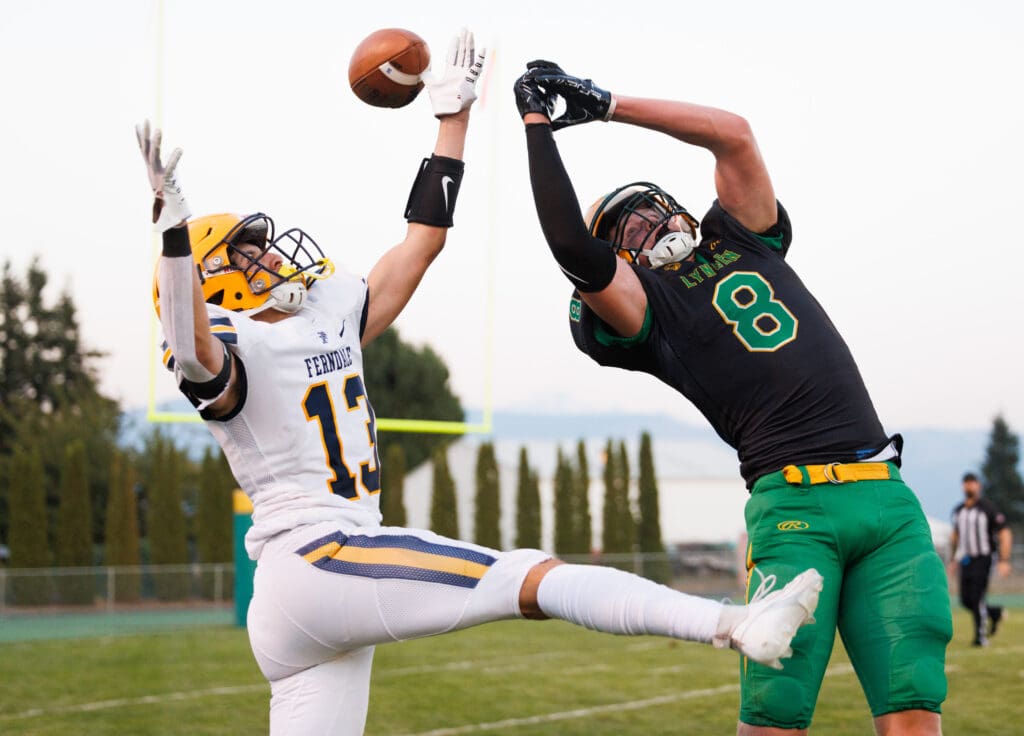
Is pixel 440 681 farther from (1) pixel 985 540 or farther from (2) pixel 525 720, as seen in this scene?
(1) pixel 985 540

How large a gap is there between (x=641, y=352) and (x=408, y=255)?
2.58 feet

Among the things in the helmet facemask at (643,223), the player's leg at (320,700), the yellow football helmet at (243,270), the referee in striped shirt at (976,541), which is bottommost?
the referee in striped shirt at (976,541)

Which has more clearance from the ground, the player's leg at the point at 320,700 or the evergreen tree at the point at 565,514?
the player's leg at the point at 320,700

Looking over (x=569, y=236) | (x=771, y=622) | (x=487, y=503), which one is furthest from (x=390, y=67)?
(x=487, y=503)

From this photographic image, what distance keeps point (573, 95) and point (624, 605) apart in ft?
4.79

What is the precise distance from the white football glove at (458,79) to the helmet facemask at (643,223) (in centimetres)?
Answer: 55

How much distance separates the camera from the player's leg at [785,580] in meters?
3.08

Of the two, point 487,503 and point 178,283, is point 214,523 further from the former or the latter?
point 178,283

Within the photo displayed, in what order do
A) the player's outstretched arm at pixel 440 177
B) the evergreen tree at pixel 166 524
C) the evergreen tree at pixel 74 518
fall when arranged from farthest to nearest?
the evergreen tree at pixel 166 524 → the evergreen tree at pixel 74 518 → the player's outstretched arm at pixel 440 177

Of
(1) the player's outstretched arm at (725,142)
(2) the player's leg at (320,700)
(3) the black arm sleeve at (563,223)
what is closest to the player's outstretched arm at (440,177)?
(3) the black arm sleeve at (563,223)

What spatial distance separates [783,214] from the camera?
371cm

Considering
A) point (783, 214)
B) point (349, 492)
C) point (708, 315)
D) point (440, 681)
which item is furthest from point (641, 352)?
point (440, 681)

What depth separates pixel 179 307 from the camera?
2.86 m

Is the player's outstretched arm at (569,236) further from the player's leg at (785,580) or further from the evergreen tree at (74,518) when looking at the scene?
the evergreen tree at (74,518)
